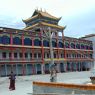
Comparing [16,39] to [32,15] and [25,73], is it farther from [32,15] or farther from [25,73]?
[32,15]

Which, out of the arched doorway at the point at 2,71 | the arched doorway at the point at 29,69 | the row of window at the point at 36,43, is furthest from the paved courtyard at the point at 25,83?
the arched doorway at the point at 29,69

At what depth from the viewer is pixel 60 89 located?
367 inches

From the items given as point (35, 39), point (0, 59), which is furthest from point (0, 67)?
point (35, 39)

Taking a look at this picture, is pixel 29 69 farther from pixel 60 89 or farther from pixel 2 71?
pixel 60 89

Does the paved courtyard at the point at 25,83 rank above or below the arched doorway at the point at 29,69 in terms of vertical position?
below

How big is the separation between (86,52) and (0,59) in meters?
31.3

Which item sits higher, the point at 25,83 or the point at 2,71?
the point at 2,71

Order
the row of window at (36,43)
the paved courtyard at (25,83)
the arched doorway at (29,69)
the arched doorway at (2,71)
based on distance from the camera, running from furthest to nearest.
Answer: the arched doorway at (29,69) < the arched doorway at (2,71) < the row of window at (36,43) < the paved courtyard at (25,83)

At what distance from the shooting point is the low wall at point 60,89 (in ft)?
26.9

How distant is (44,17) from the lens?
53.2 meters

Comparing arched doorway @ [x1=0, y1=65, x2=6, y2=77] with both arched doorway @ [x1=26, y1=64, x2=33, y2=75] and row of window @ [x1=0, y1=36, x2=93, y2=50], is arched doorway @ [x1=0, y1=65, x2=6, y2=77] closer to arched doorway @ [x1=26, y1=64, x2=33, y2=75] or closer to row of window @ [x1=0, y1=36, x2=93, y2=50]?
row of window @ [x1=0, y1=36, x2=93, y2=50]

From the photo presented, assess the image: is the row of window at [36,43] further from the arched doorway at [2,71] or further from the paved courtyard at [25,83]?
the paved courtyard at [25,83]

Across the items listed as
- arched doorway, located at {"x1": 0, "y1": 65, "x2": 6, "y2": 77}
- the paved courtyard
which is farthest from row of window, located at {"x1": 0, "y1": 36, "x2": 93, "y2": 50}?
the paved courtyard

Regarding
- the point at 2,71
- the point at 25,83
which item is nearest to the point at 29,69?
the point at 2,71
